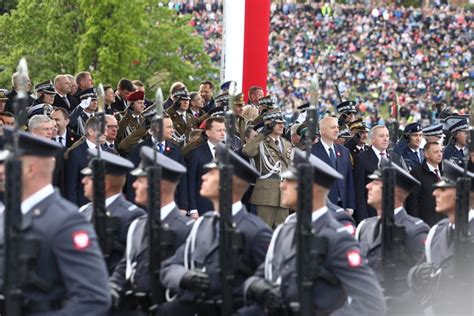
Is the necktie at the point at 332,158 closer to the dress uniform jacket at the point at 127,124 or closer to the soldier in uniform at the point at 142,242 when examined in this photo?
the dress uniform jacket at the point at 127,124

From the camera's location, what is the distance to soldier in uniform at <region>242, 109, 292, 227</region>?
1692 cm

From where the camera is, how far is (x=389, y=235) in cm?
1108

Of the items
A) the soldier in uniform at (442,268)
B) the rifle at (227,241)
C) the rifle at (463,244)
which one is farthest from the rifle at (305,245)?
the rifle at (463,244)

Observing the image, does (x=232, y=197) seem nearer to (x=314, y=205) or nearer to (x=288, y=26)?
(x=314, y=205)

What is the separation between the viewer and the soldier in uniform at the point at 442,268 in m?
10.7

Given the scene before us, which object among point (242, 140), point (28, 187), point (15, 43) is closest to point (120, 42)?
point (15, 43)

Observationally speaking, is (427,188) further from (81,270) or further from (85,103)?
(81,270)

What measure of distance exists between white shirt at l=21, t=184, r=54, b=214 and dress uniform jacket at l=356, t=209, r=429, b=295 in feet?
11.7

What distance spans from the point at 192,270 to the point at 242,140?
27.5 feet

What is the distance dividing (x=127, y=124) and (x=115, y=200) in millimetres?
6492

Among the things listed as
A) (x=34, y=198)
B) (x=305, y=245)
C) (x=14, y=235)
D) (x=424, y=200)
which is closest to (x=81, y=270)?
(x=14, y=235)

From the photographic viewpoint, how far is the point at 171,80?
38.5 meters

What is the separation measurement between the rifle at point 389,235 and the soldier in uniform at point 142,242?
158 cm

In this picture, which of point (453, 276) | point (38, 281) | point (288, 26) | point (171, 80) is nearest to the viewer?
point (38, 281)
